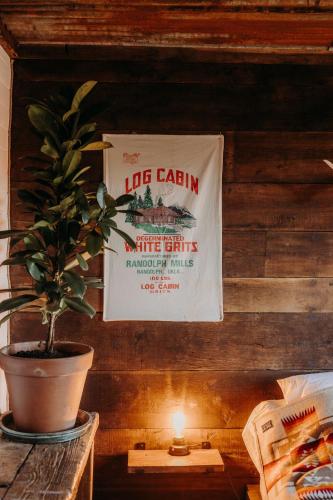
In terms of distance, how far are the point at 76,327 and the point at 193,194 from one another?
0.90 metres

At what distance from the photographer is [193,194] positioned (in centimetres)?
241

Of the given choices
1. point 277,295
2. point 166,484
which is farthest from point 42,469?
point 277,295

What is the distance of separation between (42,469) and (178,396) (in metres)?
1.05

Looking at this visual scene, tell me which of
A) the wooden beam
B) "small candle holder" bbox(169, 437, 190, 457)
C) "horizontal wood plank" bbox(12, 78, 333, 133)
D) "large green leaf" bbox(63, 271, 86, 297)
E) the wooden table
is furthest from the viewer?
"horizontal wood plank" bbox(12, 78, 333, 133)

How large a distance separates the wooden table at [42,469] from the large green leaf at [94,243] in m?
0.68

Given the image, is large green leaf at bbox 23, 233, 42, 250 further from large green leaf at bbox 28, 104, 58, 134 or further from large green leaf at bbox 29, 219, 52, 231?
large green leaf at bbox 28, 104, 58, 134

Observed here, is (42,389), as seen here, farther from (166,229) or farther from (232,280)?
(232,280)

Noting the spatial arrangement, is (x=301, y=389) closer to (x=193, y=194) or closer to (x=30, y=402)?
(x=193, y=194)

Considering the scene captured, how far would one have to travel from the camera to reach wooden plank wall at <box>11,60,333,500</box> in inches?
95.3

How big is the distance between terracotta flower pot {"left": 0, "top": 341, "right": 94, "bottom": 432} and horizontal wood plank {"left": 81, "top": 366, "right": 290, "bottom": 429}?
2.24 feet

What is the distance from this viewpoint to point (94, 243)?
1729 millimetres

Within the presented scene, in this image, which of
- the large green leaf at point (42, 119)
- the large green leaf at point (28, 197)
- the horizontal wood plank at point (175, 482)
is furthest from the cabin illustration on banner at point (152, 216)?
the horizontal wood plank at point (175, 482)

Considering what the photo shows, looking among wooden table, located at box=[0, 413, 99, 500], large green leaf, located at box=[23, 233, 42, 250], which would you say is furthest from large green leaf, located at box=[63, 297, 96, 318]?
wooden table, located at box=[0, 413, 99, 500]

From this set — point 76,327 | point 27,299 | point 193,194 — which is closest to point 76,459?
point 27,299
